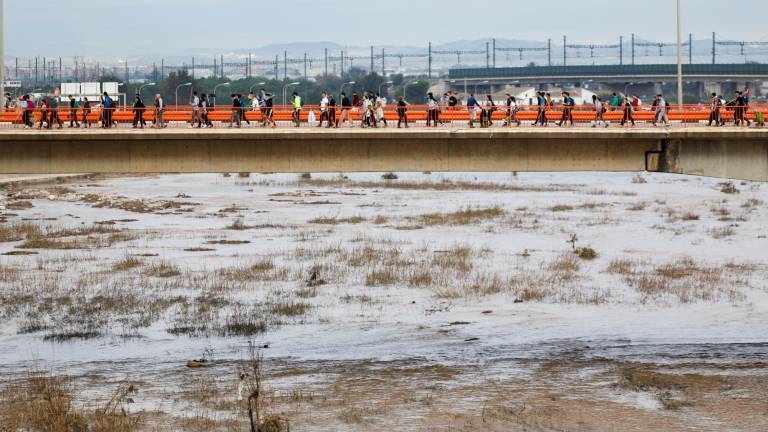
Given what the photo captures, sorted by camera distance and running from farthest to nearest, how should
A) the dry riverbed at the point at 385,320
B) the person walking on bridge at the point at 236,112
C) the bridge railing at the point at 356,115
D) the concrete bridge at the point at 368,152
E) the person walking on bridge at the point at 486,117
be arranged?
the person walking on bridge at the point at 236,112, the bridge railing at the point at 356,115, the person walking on bridge at the point at 486,117, the concrete bridge at the point at 368,152, the dry riverbed at the point at 385,320

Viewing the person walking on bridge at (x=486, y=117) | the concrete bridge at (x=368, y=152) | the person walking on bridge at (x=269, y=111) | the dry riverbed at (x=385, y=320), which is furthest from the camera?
the person walking on bridge at (x=269, y=111)

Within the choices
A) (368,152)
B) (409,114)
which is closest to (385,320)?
(409,114)

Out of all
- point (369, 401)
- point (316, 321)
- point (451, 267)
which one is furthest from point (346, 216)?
point (369, 401)

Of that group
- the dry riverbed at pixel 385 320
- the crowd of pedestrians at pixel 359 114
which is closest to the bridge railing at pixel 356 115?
the crowd of pedestrians at pixel 359 114

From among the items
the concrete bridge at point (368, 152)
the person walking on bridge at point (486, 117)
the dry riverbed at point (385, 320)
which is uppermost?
the person walking on bridge at point (486, 117)

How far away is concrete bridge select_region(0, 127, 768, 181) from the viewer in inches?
1259

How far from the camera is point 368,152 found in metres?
32.5

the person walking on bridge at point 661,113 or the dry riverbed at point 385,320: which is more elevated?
the person walking on bridge at point 661,113

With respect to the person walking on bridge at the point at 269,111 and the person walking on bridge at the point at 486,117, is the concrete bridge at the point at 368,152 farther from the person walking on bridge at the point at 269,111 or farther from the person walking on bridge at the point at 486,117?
the person walking on bridge at the point at 269,111

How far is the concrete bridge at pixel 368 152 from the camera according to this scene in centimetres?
3198

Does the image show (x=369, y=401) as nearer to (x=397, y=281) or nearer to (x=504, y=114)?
(x=504, y=114)

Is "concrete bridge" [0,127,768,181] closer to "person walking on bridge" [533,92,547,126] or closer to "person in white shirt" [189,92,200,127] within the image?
"person in white shirt" [189,92,200,127]

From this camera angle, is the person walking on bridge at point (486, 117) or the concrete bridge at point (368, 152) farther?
the person walking on bridge at point (486, 117)

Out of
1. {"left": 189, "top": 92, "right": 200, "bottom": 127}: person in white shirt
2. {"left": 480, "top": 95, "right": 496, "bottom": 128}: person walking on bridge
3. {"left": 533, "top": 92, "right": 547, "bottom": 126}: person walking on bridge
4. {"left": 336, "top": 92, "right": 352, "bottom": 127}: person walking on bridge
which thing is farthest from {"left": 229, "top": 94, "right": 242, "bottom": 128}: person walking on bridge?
{"left": 533, "top": 92, "right": 547, "bottom": 126}: person walking on bridge
